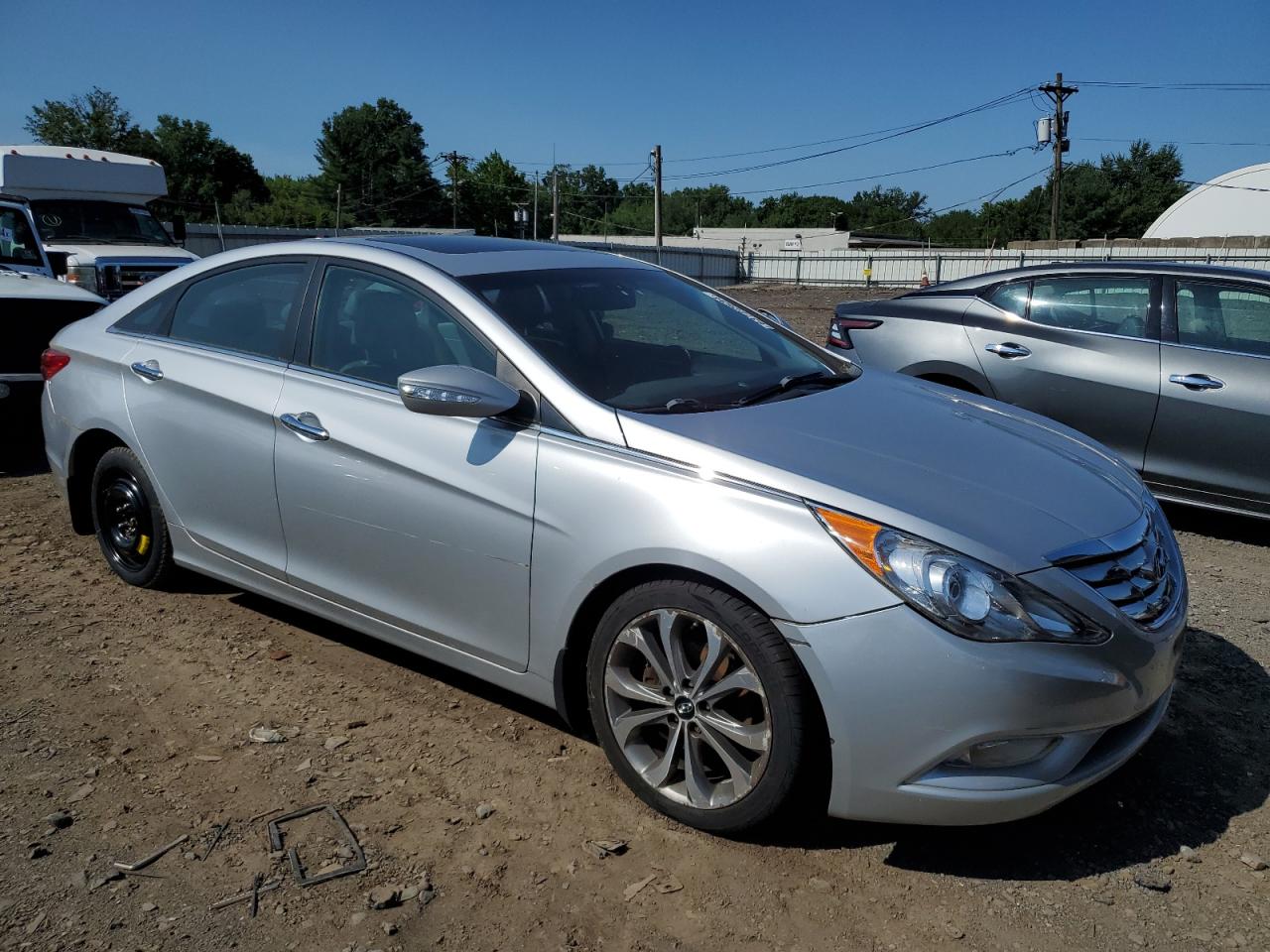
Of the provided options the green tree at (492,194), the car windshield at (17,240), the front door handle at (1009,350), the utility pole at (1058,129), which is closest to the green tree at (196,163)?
the green tree at (492,194)

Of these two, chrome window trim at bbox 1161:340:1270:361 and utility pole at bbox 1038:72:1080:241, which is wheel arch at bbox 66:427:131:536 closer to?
chrome window trim at bbox 1161:340:1270:361

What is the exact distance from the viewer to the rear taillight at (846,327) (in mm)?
6812

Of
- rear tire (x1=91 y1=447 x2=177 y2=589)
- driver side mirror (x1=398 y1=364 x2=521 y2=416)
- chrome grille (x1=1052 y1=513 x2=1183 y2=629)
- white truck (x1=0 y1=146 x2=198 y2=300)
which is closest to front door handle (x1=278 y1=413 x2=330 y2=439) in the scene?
driver side mirror (x1=398 y1=364 x2=521 y2=416)

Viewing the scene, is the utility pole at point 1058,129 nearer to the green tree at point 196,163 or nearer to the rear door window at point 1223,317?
the rear door window at point 1223,317

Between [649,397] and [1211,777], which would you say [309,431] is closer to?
[649,397]

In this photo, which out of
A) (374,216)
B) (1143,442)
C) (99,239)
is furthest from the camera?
(374,216)

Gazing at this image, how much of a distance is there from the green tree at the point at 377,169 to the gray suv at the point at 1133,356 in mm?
89040

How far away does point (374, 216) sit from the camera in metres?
90.2

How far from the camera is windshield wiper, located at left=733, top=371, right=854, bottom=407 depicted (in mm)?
3282

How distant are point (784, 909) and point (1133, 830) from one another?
1.09 m

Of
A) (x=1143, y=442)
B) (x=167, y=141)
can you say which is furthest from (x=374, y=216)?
Result: (x=1143, y=442)

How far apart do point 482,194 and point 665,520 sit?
99918 mm

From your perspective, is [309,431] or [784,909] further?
[309,431]

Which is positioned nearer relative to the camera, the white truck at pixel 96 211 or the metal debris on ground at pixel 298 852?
the metal debris on ground at pixel 298 852
